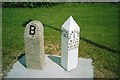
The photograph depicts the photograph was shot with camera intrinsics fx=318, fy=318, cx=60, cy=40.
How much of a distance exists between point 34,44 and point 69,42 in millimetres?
949

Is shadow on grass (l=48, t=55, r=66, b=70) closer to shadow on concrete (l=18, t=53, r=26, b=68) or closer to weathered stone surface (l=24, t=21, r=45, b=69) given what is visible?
weathered stone surface (l=24, t=21, r=45, b=69)

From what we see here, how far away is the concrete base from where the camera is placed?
8555mm

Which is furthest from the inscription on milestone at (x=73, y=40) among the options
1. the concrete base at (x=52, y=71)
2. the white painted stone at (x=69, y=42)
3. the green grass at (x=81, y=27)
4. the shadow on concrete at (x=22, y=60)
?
the shadow on concrete at (x=22, y=60)

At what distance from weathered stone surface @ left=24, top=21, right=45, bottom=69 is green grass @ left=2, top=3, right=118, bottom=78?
2.86 feet

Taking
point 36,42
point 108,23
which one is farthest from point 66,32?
point 108,23

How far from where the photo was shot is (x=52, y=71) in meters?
8.73

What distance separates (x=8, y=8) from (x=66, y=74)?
23.4 ft

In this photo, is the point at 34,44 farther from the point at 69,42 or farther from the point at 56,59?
the point at 56,59

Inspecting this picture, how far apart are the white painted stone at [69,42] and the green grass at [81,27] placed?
787mm

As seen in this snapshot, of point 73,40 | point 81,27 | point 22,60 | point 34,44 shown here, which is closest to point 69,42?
point 73,40

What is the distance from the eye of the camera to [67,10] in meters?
14.6

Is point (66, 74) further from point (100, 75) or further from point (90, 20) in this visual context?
point (90, 20)

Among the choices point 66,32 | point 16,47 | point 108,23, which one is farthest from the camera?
point 108,23

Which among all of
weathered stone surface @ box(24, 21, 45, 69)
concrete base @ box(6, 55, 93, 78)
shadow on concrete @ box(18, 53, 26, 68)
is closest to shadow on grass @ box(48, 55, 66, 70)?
concrete base @ box(6, 55, 93, 78)
